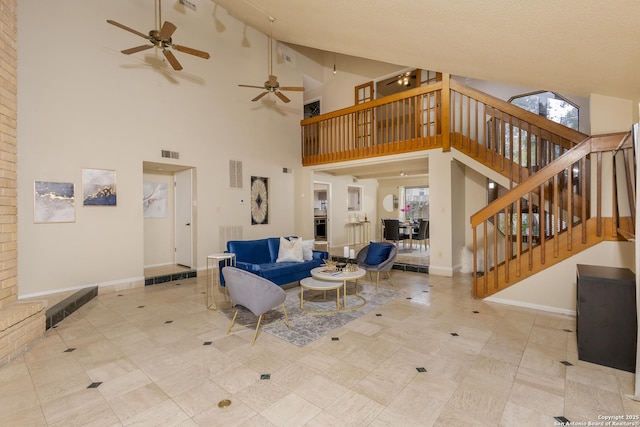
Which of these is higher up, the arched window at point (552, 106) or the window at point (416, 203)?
the arched window at point (552, 106)

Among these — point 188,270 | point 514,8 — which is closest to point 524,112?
point 514,8

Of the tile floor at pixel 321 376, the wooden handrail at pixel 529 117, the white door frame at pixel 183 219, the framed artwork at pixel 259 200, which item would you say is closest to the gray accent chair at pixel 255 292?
the tile floor at pixel 321 376

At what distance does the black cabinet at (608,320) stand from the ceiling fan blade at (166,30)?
5512 mm

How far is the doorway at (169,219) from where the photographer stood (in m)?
6.50

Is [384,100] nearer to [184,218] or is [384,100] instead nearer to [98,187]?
[184,218]

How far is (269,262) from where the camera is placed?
5.55 metres

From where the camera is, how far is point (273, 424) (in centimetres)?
189

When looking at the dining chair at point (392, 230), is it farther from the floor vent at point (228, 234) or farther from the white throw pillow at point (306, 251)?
the floor vent at point (228, 234)

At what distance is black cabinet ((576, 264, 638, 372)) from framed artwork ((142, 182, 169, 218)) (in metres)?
7.49

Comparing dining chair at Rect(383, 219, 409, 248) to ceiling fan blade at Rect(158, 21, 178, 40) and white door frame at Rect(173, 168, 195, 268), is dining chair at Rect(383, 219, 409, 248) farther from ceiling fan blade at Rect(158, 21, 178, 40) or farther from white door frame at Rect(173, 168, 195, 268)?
ceiling fan blade at Rect(158, 21, 178, 40)

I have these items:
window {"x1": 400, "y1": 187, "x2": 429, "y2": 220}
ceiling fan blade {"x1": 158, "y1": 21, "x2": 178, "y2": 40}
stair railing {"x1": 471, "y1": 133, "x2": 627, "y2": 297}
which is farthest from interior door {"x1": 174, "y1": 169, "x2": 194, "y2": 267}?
window {"x1": 400, "y1": 187, "x2": 429, "y2": 220}

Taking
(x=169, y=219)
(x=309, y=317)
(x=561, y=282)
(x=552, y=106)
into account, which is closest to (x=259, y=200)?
(x=169, y=219)

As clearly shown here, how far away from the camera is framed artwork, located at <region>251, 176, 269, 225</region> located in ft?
24.1

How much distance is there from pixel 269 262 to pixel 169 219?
3.12 meters
